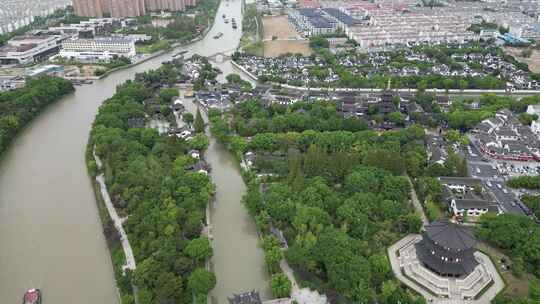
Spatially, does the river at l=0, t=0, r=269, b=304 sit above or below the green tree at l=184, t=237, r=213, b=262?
below

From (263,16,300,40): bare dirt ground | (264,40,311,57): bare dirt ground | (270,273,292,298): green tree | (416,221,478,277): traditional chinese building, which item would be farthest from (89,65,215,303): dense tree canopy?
(263,16,300,40): bare dirt ground

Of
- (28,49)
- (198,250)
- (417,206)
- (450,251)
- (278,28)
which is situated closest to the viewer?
(450,251)

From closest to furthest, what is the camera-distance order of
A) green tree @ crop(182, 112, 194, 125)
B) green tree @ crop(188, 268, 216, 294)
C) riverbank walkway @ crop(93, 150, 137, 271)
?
green tree @ crop(188, 268, 216, 294), riverbank walkway @ crop(93, 150, 137, 271), green tree @ crop(182, 112, 194, 125)

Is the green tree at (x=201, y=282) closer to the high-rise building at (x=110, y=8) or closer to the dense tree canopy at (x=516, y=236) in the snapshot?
the dense tree canopy at (x=516, y=236)

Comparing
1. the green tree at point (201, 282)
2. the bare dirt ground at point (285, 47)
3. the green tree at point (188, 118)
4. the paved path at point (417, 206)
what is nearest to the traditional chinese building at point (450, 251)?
the paved path at point (417, 206)

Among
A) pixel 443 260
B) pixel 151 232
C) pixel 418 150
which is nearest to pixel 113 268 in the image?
pixel 151 232

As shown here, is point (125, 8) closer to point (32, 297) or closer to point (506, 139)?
point (32, 297)

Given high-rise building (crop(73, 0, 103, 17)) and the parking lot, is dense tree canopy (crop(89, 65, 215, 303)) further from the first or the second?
high-rise building (crop(73, 0, 103, 17))

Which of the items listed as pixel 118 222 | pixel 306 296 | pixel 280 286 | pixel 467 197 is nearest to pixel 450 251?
pixel 467 197
